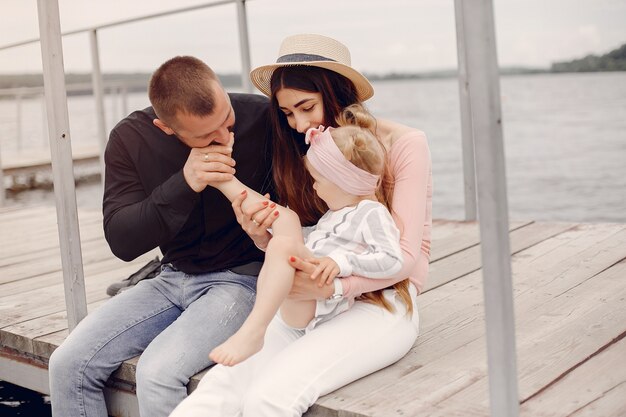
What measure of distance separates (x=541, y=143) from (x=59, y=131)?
10933mm

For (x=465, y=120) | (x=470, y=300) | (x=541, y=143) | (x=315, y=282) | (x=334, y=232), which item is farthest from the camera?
(x=541, y=143)

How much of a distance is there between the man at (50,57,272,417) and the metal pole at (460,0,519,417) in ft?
2.44

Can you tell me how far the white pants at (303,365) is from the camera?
5.58 feet

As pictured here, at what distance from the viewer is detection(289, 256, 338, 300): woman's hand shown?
1.76m

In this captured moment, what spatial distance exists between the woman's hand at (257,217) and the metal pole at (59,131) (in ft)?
1.65

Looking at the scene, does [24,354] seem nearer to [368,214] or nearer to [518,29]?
[368,214]

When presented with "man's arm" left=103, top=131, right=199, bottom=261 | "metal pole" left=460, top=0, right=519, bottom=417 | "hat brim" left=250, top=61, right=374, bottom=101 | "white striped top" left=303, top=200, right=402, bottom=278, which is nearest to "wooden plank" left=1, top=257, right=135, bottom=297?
"man's arm" left=103, top=131, right=199, bottom=261

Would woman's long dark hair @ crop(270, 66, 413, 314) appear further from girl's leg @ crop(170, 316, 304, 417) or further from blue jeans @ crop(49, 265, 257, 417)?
girl's leg @ crop(170, 316, 304, 417)

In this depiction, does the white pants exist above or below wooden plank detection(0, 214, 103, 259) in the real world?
above

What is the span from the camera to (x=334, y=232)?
6.30ft

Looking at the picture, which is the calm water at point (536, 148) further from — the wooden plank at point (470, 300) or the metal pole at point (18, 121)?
the wooden plank at point (470, 300)

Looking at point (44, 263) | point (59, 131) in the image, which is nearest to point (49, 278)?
point (44, 263)

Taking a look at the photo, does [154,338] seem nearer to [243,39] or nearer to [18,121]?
[243,39]

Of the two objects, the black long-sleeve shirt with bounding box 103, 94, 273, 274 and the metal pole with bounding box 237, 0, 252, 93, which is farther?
the metal pole with bounding box 237, 0, 252, 93
